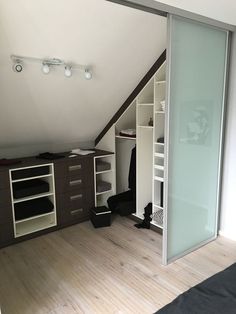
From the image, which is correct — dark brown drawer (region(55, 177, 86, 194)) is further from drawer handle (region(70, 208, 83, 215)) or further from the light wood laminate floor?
the light wood laminate floor

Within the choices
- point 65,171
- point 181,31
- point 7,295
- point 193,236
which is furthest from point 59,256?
point 181,31

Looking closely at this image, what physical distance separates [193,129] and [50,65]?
4.79 feet

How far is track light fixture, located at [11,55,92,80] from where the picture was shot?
224 centimetres

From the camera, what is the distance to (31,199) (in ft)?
10.7

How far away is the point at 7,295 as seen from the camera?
2.19 m

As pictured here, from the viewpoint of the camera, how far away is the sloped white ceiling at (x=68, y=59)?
6.57 feet

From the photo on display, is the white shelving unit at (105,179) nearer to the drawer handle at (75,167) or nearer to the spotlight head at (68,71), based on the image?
the drawer handle at (75,167)

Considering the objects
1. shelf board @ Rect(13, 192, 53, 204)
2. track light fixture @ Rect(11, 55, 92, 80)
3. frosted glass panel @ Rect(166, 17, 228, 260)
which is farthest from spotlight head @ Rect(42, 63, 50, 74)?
shelf board @ Rect(13, 192, 53, 204)

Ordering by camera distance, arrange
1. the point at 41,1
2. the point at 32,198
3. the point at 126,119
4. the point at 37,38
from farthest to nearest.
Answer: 1. the point at 126,119
2. the point at 32,198
3. the point at 37,38
4. the point at 41,1

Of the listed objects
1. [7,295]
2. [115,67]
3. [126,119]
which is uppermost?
[115,67]

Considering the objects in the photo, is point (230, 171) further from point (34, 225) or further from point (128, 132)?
point (34, 225)

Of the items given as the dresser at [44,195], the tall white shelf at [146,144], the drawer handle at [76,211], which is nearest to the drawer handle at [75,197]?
the dresser at [44,195]

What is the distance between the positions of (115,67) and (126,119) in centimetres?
98

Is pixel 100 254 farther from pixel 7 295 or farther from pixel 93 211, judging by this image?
pixel 7 295
